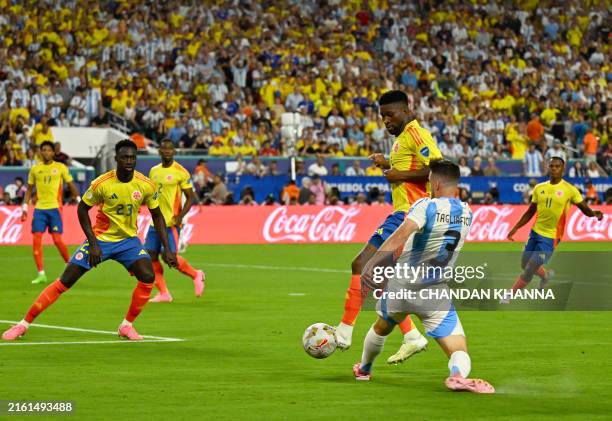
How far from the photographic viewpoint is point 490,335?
1490 cm

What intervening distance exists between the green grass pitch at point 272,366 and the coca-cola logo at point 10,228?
508 inches

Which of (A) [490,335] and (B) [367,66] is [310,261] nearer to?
(A) [490,335]

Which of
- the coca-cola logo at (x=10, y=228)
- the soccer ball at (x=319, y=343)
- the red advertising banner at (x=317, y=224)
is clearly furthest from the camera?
the red advertising banner at (x=317, y=224)

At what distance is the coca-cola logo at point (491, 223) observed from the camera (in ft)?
120

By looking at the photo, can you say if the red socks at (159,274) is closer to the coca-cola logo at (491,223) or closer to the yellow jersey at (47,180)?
the yellow jersey at (47,180)

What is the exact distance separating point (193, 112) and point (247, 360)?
27.2 metres

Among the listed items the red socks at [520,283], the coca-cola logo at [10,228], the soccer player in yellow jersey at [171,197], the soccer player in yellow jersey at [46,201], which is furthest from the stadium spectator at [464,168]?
the soccer player in yellow jersey at [171,197]

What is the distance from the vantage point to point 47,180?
23422 mm

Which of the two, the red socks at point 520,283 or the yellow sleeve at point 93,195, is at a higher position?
the yellow sleeve at point 93,195

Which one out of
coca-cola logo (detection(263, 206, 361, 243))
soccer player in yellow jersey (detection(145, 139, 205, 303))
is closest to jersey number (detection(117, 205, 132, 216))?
soccer player in yellow jersey (detection(145, 139, 205, 303))

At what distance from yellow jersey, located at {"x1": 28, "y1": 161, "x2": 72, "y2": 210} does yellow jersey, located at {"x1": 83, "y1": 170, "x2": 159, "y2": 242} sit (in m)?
9.38

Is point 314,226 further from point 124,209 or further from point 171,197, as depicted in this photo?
point 124,209

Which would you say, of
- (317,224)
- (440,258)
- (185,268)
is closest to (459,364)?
(440,258)

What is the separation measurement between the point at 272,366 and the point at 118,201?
123 inches
